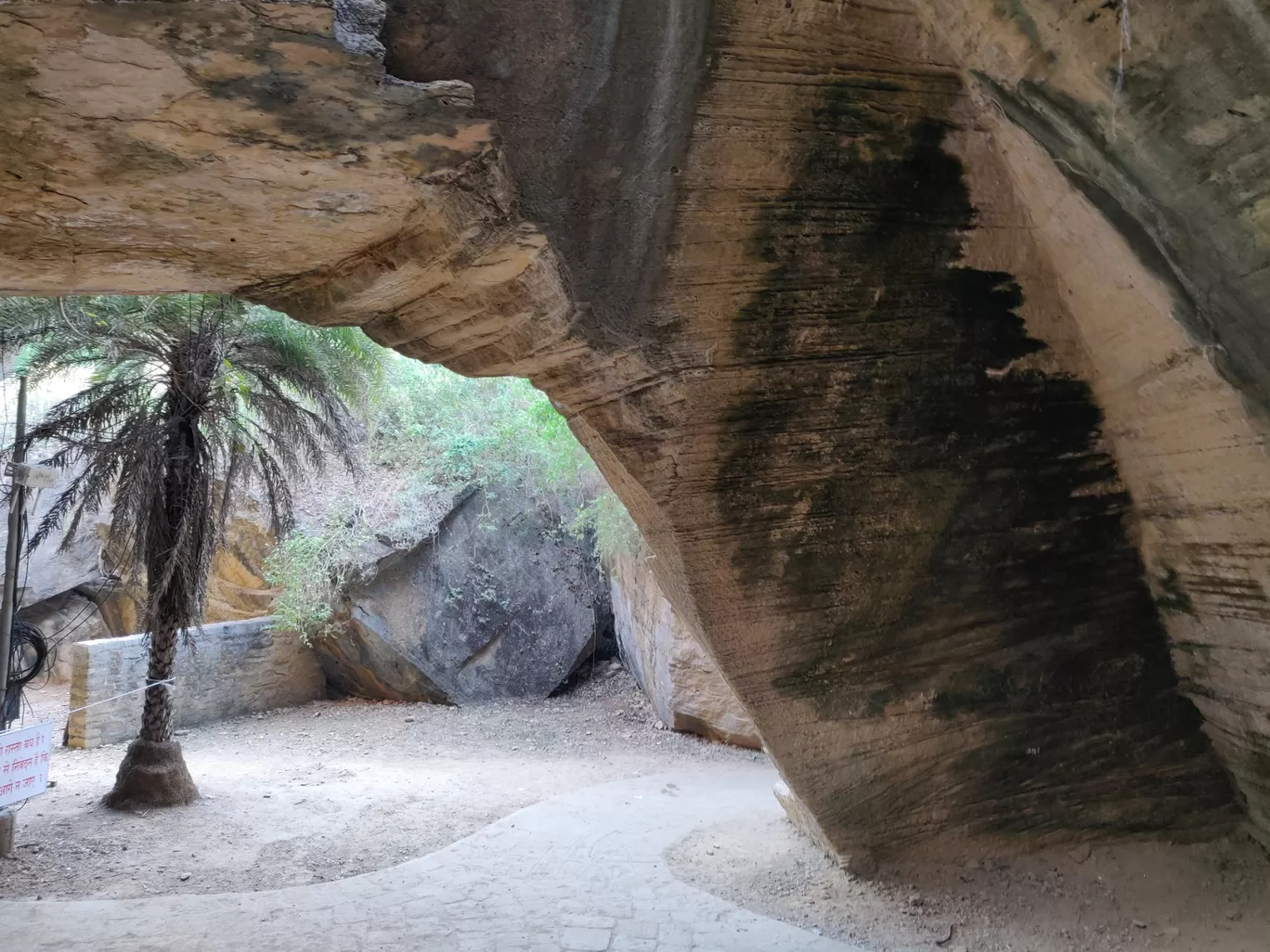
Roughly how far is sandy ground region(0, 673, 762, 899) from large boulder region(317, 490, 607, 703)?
1.40 feet

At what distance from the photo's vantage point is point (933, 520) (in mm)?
4328

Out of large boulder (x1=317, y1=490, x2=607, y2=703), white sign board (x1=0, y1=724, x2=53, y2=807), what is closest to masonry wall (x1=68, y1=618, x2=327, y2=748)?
large boulder (x1=317, y1=490, x2=607, y2=703)

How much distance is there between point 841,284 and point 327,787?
23.6 feet

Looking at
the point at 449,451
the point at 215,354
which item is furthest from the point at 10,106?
the point at 449,451

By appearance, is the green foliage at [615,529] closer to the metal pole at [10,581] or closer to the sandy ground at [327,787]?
the sandy ground at [327,787]

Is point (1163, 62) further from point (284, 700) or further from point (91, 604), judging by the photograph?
point (91, 604)

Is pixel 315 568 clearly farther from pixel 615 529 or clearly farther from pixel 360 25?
pixel 360 25

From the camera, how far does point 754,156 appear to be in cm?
374

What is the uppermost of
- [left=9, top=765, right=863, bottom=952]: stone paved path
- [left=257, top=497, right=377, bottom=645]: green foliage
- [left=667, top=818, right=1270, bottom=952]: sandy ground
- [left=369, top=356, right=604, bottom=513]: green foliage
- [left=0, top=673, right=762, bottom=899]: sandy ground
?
[left=369, top=356, right=604, bottom=513]: green foliage

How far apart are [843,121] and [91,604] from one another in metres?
15.5

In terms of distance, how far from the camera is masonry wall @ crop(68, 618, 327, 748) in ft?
33.5

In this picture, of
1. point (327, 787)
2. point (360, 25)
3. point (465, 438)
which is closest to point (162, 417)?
point (327, 787)

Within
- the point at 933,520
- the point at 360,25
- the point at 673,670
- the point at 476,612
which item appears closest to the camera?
the point at 360,25

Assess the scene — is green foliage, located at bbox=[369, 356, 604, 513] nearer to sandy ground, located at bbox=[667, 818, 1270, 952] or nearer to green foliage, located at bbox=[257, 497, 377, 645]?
green foliage, located at bbox=[257, 497, 377, 645]
